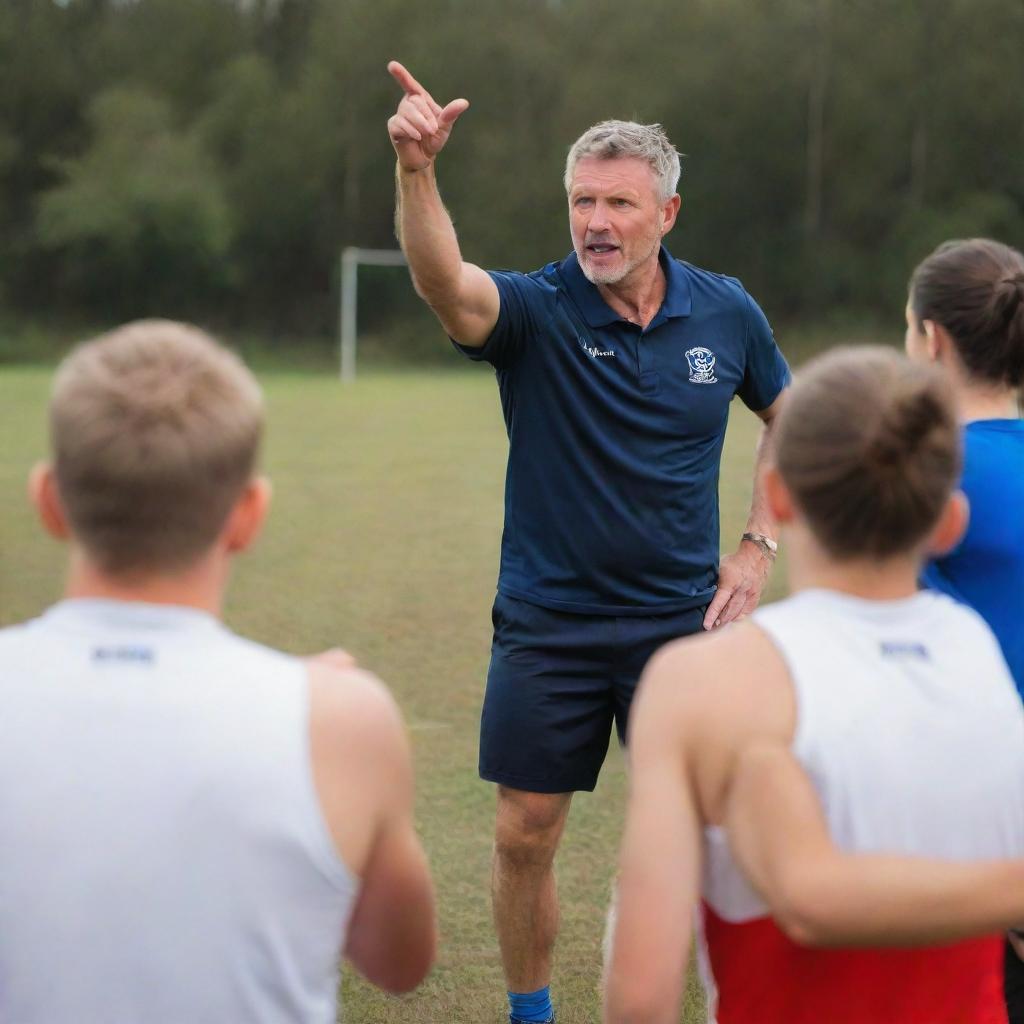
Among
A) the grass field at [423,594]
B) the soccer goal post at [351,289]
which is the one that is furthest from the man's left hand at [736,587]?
the soccer goal post at [351,289]

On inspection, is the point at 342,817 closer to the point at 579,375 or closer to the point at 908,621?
the point at 908,621

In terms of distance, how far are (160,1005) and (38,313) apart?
43355 mm

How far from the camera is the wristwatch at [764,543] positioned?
4105 millimetres

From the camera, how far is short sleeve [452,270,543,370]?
12.1 ft

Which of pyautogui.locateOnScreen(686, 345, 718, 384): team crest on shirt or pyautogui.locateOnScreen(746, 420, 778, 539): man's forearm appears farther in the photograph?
pyautogui.locateOnScreen(746, 420, 778, 539): man's forearm

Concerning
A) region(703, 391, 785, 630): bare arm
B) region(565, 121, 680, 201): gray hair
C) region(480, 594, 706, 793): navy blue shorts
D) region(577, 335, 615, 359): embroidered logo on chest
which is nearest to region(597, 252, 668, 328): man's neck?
region(577, 335, 615, 359): embroidered logo on chest

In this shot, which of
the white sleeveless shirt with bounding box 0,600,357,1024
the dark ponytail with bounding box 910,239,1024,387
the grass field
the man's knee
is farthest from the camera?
the grass field

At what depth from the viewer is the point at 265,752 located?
1573mm

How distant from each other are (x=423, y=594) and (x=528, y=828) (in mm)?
5762

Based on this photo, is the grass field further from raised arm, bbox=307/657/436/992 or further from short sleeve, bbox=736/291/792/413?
raised arm, bbox=307/657/436/992

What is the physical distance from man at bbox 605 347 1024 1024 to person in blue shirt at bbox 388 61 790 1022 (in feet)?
6.15

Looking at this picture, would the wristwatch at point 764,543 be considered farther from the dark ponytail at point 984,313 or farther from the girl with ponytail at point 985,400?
the dark ponytail at point 984,313

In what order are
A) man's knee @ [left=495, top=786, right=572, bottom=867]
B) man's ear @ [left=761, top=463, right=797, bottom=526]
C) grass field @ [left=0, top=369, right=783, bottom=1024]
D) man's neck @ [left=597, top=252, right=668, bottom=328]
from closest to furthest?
1. man's ear @ [left=761, top=463, right=797, bottom=526]
2. man's knee @ [left=495, top=786, right=572, bottom=867]
3. man's neck @ [left=597, top=252, right=668, bottom=328]
4. grass field @ [left=0, top=369, right=783, bottom=1024]

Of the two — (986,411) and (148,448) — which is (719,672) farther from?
(986,411)
